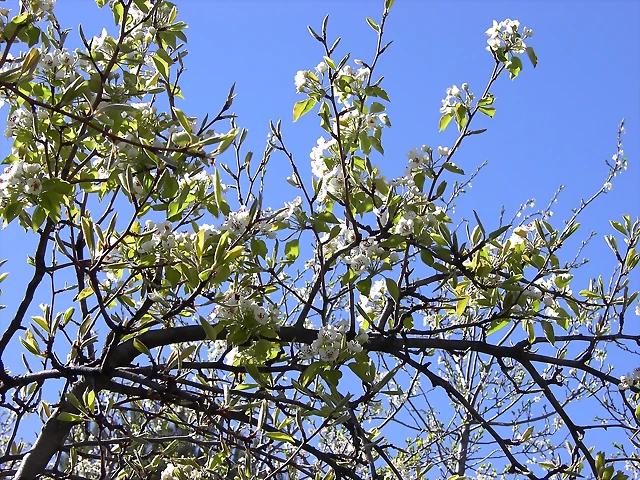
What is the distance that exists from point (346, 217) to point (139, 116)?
2.30ft

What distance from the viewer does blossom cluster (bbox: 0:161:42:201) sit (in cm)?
176

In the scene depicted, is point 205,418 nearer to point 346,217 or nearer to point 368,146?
point 346,217

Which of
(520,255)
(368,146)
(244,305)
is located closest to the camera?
(244,305)

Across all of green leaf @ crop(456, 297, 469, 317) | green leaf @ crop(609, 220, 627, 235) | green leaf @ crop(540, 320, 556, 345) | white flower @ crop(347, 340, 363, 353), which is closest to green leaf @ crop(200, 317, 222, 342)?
white flower @ crop(347, 340, 363, 353)

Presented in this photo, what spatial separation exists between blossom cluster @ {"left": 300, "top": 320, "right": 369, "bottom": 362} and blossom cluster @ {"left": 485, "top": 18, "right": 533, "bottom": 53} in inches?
44.1

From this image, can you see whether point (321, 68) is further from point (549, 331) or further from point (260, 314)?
point (549, 331)

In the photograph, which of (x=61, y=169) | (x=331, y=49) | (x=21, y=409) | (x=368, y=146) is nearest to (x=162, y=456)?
(x=21, y=409)

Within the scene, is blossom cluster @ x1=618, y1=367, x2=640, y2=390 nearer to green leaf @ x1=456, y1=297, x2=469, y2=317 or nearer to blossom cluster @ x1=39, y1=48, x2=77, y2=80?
green leaf @ x1=456, y1=297, x2=469, y2=317

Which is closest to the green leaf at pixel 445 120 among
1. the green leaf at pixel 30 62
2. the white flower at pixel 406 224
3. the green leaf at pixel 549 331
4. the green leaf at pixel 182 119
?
the white flower at pixel 406 224

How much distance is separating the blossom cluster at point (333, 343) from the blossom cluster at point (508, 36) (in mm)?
1121

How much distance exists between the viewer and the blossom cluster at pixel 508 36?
2.31 meters

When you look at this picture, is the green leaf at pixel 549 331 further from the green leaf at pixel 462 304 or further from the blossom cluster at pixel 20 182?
the blossom cluster at pixel 20 182

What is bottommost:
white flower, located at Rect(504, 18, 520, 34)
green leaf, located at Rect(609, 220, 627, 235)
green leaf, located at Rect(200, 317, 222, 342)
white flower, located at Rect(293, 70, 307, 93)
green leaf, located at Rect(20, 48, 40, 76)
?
green leaf, located at Rect(200, 317, 222, 342)

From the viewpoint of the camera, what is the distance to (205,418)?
2.20 metres
